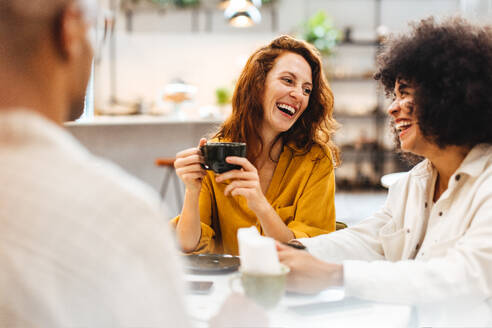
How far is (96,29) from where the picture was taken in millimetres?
627

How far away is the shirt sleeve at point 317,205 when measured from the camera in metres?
1.68

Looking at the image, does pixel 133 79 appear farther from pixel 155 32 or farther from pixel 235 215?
pixel 235 215

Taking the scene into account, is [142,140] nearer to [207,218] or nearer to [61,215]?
[207,218]

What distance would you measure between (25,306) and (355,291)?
70 cm

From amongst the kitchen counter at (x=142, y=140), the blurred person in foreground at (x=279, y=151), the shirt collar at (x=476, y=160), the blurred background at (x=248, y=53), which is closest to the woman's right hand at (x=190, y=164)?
the blurred person in foreground at (x=279, y=151)

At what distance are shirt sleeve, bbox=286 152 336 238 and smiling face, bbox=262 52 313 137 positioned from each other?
0.22 m

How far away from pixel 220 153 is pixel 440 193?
602 millimetres

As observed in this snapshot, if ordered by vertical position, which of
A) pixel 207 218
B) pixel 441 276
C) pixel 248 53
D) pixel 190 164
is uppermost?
pixel 248 53

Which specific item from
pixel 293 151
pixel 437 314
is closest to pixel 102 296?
pixel 437 314

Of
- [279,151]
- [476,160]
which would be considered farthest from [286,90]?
[476,160]

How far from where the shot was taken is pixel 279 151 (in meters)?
1.97

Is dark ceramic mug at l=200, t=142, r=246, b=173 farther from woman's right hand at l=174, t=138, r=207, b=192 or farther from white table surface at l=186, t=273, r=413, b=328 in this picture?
white table surface at l=186, t=273, r=413, b=328

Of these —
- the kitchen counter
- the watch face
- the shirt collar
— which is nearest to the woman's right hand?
the watch face

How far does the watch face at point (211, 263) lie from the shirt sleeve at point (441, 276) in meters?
0.35
